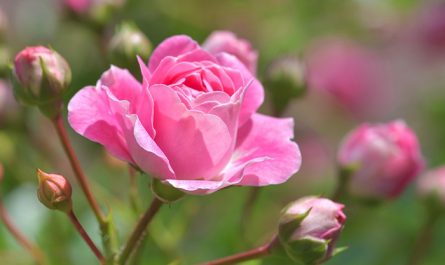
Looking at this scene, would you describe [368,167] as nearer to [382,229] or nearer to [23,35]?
[382,229]

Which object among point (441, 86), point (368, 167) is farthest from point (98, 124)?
point (441, 86)

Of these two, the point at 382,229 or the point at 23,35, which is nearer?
the point at 382,229

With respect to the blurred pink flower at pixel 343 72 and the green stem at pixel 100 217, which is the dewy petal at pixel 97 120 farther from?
the blurred pink flower at pixel 343 72

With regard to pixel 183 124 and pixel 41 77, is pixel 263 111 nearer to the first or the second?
pixel 41 77

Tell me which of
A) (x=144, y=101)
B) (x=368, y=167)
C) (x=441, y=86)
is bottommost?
(x=441, y=86)

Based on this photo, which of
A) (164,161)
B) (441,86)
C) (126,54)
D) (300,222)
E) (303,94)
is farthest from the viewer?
(441,86)

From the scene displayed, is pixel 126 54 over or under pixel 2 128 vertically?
over

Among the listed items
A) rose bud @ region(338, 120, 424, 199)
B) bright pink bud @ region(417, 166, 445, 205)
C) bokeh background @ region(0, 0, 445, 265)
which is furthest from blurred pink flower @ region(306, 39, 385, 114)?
rose bud @ region(338, 120, 424, 199)

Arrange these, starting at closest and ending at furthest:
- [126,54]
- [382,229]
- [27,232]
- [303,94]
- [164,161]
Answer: [164,161], [126,54], [303,94], [27,232], [382,229]
